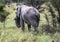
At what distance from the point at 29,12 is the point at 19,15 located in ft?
7.22

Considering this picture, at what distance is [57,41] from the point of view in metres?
9.86

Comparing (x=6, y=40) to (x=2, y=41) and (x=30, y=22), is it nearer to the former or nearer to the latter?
(x=2, y=41)

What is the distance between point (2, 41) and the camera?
32.6ft

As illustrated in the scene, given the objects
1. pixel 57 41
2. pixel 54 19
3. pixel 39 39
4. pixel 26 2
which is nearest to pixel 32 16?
pixel 39 39

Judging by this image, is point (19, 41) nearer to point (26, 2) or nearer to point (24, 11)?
point (24, 11)

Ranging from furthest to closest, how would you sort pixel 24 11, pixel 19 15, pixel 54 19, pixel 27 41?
pixel 54 19 < pixel 19 15 < pixel 24 11 < pixel 27 41

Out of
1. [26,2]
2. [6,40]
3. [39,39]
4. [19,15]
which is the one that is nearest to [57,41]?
[39,39]

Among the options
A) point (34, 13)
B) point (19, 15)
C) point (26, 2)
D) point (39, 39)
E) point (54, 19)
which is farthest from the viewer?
point (26, 2)

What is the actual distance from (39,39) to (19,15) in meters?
4.62

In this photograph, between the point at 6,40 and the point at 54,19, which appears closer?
the point at 6,40

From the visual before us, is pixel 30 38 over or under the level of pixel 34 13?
under

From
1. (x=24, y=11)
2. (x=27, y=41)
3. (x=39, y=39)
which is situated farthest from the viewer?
(x=24, y=11)

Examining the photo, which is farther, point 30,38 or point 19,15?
point 19,15

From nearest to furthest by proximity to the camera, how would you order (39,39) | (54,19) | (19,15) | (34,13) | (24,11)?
(39,39) < (34,13) < (24,11) < (19,15) < (54,19)
